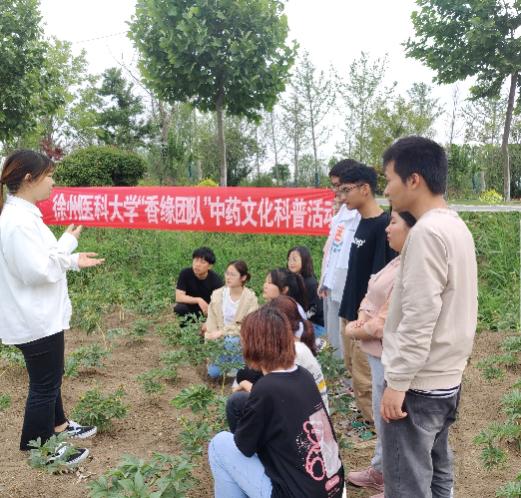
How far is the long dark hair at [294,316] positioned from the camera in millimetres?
3010

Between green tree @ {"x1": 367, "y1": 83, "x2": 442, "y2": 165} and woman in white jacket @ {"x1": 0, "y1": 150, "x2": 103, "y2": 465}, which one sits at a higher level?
green tree @ {"x1": 367, "y1": 83, "x2": 442, "y2": 165}

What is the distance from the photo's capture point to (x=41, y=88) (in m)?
10.5

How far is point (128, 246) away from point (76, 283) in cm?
94

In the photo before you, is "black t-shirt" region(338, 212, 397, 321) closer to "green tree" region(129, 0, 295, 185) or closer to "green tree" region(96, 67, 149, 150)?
"green tree" region(129, 0, 295, 185)

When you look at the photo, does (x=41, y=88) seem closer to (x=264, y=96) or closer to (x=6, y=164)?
(x=264, y=96)

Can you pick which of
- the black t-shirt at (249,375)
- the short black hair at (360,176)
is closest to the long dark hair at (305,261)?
the short black hair at (360,176)

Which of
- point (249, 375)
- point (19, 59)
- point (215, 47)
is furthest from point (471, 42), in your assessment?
point (249, 375)

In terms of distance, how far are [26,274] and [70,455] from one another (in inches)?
37.8

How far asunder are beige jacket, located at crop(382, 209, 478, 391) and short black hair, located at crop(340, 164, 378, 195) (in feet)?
4.59

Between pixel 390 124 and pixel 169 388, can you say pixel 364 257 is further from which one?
pixel 390 124

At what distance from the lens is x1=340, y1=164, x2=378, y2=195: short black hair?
3.22 m

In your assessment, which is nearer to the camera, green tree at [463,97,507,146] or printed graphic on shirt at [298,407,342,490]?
printed graphic on shirt at [298,407,342,490]

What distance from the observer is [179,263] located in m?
7.70

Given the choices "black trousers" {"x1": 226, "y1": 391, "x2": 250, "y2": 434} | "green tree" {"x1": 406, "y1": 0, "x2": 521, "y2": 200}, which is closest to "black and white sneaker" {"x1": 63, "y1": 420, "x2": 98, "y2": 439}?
"black trousers" {"x1": 226, "y1": 391, "x2": 250, "y2": 434}
